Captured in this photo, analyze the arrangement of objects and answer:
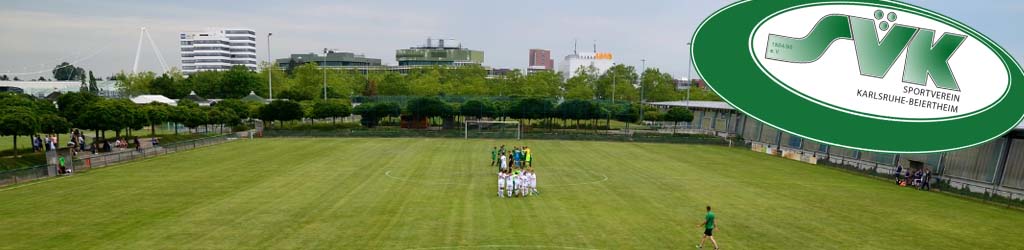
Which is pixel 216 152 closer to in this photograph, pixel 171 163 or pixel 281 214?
pixel 171 163

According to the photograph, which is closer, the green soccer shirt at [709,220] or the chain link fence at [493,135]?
the green soccer shirt at [709,220]

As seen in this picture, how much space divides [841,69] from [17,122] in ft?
137

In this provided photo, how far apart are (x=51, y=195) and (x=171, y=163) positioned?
12.3m

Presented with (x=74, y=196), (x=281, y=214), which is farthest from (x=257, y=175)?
(x=281, y=214)

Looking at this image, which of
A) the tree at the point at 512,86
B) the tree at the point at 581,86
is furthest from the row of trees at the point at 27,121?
the tree at the point at 581,86

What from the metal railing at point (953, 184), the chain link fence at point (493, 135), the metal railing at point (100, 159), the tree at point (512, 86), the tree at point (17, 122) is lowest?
the metal railing at point (100, 159)

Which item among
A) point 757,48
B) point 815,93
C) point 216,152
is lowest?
point 216,152

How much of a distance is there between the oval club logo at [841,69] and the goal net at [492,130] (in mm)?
52245

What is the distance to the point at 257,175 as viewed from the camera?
33.2 meters

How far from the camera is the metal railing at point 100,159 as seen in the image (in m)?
29.1

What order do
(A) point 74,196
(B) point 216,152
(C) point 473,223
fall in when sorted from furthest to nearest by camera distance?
(B) point 216,152
(A) point 74,196
(C) point 473,223

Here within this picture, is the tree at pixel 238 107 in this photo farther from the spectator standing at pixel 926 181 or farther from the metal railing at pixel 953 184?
the spectator standing at pixel 926 181

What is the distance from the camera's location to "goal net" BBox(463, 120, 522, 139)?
64125 millimetres

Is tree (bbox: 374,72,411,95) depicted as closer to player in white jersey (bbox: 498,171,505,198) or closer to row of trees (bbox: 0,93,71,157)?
row of trees (bbox: 0,93,71,157)
